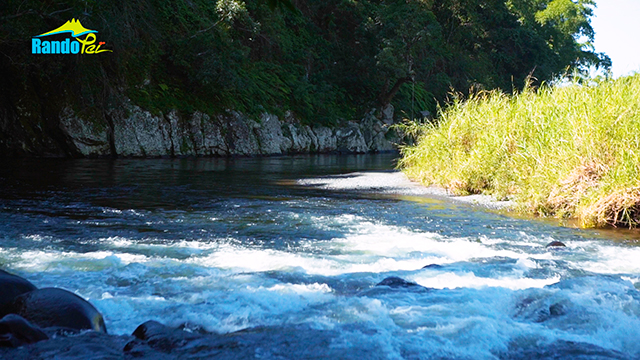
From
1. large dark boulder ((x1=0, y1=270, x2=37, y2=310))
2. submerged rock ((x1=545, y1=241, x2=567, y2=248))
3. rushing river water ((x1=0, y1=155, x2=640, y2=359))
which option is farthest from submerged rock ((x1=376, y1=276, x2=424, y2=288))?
large dark boulder ((x1=0, y1=270, x2=37, y2=310))

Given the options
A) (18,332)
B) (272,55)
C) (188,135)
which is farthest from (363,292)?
(272,55)

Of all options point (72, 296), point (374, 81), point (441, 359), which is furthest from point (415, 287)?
point (374, 81)

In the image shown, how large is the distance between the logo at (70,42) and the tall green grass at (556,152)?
1044cm

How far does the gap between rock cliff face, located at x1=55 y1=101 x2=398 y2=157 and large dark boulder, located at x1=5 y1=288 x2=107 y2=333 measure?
16.1 m

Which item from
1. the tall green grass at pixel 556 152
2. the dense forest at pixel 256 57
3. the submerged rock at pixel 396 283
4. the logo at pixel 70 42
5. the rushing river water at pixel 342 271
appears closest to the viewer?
the rushing river water at pixel 342 271

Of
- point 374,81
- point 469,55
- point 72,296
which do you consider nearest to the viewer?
point 72,296

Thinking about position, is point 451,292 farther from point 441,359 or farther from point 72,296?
point 72,296

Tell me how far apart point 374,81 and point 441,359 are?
1207 inches

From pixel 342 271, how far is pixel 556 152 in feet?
15.3

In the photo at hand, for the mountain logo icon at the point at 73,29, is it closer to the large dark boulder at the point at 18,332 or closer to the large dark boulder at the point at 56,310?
the large dark boulder at the point at 56,310

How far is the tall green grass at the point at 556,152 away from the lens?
730cm

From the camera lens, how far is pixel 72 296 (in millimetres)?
3582

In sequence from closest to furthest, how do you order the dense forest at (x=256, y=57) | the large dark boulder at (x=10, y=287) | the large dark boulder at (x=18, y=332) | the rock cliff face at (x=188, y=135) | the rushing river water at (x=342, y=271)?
the large dark boulder at (x=18, y=332)
the rushing river water at (x=342, y=271)
the large dark boulder at (x=10, y=287)
the dense forest at (x=256, y=57)
the rock cliff face at (x=188, y=135)

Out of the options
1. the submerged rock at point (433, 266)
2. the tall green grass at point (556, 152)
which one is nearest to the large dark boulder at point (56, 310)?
the submerged rock at point (433, 266)
